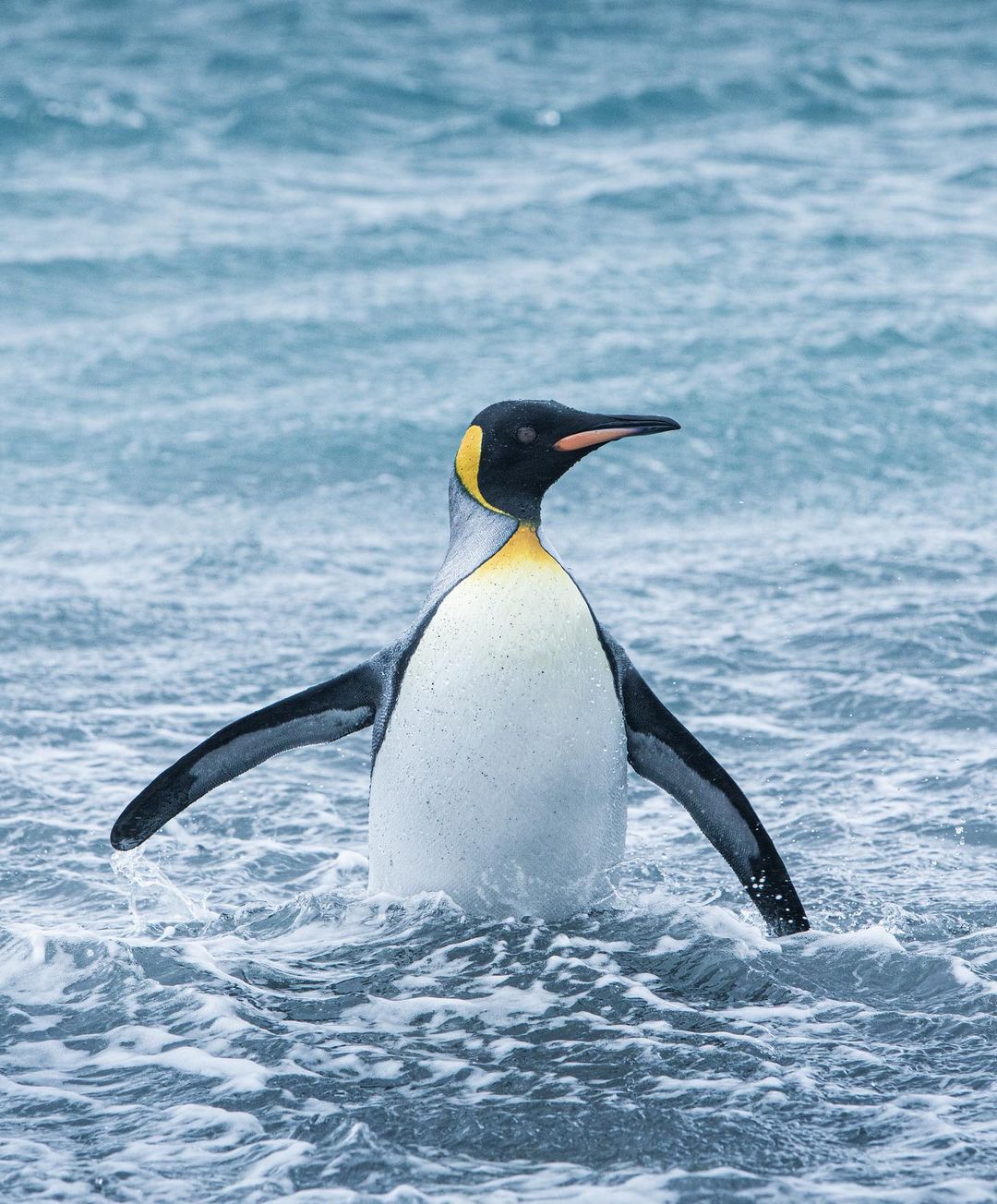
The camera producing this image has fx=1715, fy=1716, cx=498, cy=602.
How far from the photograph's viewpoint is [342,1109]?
10.9 feet

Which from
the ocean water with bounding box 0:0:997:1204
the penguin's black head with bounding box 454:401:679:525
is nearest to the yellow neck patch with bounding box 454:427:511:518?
the penguin's black head with bounding box 454:401:679:525

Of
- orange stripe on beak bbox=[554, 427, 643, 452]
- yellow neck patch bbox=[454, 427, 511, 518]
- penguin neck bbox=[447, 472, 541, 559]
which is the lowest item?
penguin neck bbox=[447, 472, 541, 559]

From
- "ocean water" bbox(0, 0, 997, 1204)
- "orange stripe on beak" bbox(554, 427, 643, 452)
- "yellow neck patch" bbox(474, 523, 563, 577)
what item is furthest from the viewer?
"yellow neck patch" bbox(474, 523, 563, 577)

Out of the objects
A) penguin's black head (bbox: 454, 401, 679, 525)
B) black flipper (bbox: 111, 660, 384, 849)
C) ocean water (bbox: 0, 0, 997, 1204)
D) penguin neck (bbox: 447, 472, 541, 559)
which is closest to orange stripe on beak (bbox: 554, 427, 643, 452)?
penguin's black head (bbox: 454, 401, 679, 525)

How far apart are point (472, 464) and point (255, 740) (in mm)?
853

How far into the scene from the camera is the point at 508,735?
13.1 feet

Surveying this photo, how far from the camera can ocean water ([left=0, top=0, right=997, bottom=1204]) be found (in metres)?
3.36

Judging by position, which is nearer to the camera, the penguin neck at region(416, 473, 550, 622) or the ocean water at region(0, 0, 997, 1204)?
the ocean water at region(0, 0, 997, 1204)

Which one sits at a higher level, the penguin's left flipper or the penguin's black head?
the penguin's black head

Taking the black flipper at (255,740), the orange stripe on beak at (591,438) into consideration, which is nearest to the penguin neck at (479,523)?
the orange stripe on beak at (591,438)

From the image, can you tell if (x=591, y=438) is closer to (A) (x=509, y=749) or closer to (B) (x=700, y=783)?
(A) (x=509, y=749)

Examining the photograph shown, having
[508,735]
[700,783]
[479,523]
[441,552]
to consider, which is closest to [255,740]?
[508,735]

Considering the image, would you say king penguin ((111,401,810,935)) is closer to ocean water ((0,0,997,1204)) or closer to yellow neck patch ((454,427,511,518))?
yellow neck patch ((454,427,511,518))

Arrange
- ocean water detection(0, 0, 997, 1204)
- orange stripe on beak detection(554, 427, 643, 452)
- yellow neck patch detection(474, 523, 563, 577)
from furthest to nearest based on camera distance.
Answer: yellow neck patch detection(474, 523, 563, 577)
orange stripe on beak detection(554, 427, 643, 452)
ocean water detection(0, 0, 997, 1204)
